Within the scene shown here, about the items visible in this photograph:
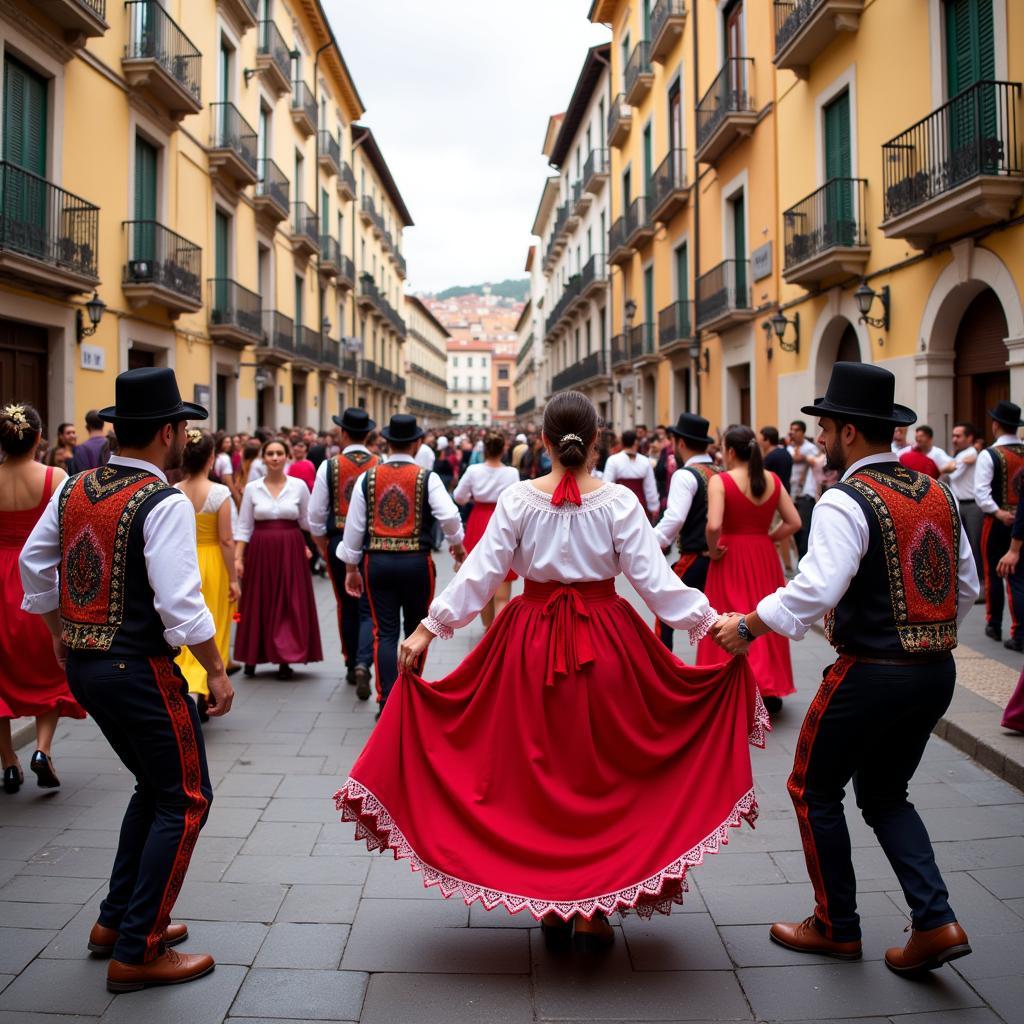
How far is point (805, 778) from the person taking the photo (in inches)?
139

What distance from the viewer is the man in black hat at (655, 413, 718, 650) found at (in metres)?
7.17

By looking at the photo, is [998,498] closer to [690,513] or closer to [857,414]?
[690,513]

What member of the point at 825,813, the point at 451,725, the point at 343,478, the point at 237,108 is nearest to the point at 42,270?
the point at 343,478

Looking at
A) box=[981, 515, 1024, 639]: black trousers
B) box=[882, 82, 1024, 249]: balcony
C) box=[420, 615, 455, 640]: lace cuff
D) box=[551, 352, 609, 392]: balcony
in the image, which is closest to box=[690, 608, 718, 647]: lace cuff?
box=[420, 615, 455, 640]: lace cuff

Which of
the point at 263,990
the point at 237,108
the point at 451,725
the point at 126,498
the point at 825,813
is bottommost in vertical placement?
the point at 263,990

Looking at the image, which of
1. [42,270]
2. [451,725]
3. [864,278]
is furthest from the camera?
[864,278]

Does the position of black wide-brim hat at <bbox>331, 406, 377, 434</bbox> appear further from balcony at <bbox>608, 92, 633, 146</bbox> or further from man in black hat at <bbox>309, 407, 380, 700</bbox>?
balcony at <bbox>608, 92, 633, 146</bbox>

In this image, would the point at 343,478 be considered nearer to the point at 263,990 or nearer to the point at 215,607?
the point at 215,607

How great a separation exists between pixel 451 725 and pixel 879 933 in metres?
1.72

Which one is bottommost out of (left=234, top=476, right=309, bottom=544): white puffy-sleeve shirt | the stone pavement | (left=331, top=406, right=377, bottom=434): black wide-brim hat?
the stone pavement

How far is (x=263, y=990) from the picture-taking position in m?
3.32

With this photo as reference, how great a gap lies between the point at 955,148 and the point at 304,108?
2180 centimetres

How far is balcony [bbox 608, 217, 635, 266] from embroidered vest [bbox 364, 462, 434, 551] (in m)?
23.2

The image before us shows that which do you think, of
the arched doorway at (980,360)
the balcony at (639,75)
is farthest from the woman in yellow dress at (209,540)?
the balcony at (639,75)
